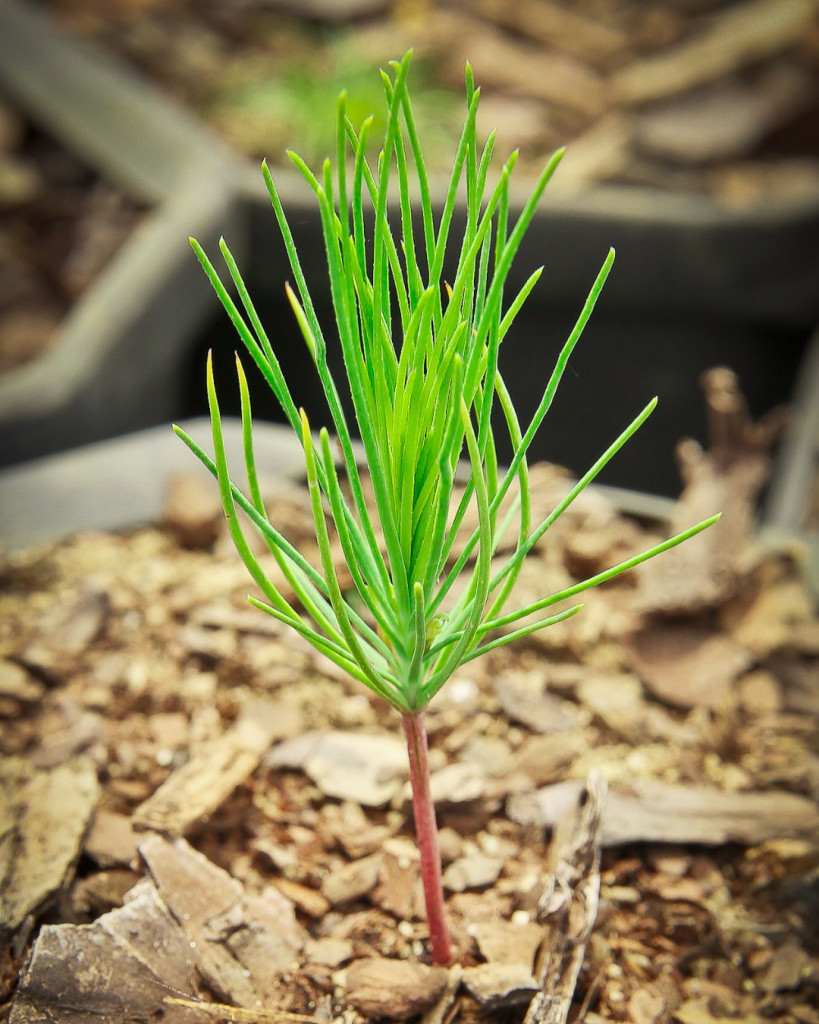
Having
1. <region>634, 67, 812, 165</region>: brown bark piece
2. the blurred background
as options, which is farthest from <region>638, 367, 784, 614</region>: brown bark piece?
<region>634, 67, 812, 165</region>: brown bark piece

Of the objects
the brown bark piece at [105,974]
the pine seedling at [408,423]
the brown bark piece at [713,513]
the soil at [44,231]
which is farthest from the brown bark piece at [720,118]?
the brown bark piece at [105,974]

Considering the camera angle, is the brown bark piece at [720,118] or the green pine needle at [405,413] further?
the brown bark piece at [720,118]

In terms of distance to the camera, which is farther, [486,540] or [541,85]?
[541,85]

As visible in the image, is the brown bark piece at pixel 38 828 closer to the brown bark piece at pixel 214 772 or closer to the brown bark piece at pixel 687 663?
the brown bark piece at pixel 214 772

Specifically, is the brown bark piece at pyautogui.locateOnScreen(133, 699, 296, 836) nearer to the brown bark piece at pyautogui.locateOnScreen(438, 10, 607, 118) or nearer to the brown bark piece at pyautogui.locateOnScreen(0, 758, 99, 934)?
the brown bark piece at pyautogui.locateOnScreen(0, 758, 99, 934)

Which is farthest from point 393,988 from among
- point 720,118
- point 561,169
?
point 720,118

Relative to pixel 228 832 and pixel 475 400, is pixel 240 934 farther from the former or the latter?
pixel 475 400

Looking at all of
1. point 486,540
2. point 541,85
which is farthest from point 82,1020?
point 541,85

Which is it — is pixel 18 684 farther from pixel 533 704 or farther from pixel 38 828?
pixel 533 704
